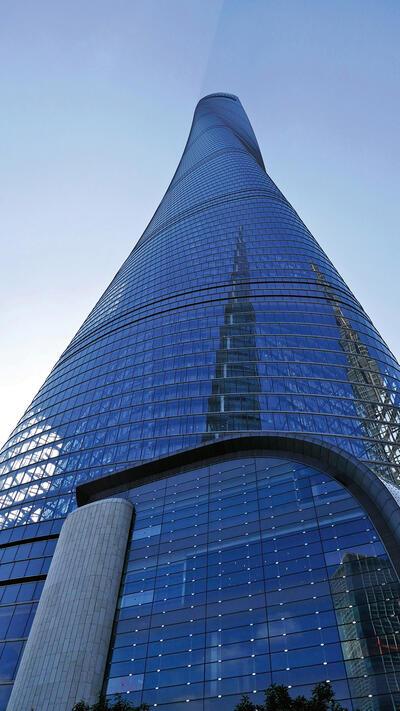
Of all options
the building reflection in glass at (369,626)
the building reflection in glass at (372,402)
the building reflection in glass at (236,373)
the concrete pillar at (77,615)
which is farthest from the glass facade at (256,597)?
the building reflection in glass at (372,402)

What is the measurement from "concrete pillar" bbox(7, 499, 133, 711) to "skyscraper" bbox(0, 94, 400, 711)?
0.12 meters

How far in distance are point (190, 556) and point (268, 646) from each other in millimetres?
9424

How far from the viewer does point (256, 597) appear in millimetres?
33750

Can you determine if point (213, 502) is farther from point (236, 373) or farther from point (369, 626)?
point (236, 373)

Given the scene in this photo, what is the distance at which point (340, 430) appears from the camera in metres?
56.1

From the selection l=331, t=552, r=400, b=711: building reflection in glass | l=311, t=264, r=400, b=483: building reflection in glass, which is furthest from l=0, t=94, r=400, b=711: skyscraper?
l=311, t=264, r=400, b=483: building reflection in glass

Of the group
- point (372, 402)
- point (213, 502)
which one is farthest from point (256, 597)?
point (372, 402)

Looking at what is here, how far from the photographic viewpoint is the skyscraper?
31.3 metres

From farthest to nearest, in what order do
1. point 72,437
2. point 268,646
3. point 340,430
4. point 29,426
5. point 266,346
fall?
point 29,426
point 266,346
point 72,437
point 340,430
point 268,646

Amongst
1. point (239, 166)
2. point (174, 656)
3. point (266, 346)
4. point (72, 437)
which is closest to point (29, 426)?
point (72, 437)

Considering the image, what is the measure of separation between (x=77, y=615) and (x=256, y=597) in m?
12.0

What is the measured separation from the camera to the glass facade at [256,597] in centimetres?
2919

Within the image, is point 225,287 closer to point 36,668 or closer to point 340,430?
point 340,430

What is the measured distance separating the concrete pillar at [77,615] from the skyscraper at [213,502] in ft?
0.40
